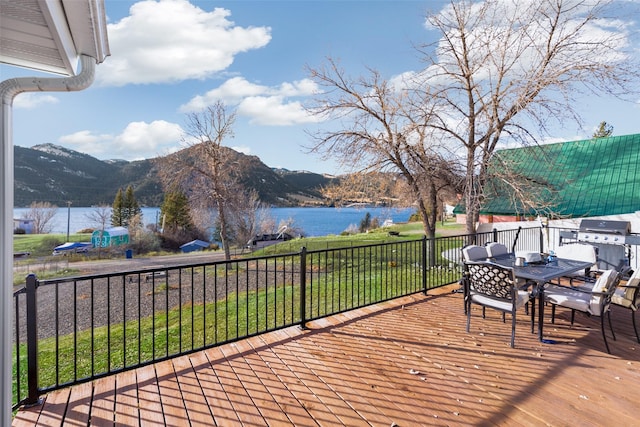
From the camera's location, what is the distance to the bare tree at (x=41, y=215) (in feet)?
106

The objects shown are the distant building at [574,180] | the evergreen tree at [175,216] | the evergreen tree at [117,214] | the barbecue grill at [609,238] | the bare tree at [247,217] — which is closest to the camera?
the barbecue grill at [609,238]

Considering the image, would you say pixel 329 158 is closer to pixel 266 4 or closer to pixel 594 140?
pixel 266 4

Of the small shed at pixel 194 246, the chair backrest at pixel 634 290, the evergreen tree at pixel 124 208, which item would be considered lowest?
the small shed at pixel 194 246

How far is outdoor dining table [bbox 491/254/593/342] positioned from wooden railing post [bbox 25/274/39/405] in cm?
445

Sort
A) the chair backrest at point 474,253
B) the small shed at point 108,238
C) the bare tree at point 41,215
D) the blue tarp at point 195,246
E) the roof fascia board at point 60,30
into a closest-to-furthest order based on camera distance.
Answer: the roof fascia board at point 60,30
the chair backrest at point 474,253
the blue tarp at point 195,246
the small shed at point 108,238
the bare tree at point 41,215

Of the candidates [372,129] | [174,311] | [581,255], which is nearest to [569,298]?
[581,255]

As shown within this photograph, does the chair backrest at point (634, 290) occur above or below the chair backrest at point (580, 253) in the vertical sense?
below

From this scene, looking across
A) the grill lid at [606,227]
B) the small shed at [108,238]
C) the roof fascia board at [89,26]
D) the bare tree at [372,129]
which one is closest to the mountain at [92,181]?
the small shed at [108,238]

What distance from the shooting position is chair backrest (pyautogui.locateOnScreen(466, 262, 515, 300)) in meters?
3.29

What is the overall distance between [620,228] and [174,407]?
849 centimetres

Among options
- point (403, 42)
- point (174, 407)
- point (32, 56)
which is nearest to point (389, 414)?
point (174, 407)

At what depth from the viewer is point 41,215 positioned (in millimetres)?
32688

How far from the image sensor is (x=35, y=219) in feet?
106

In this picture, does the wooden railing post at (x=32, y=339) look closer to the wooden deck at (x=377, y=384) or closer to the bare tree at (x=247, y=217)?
the wooden deck at (x=377, y=384)
